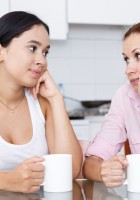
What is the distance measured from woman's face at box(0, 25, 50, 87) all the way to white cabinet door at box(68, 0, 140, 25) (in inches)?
58.7

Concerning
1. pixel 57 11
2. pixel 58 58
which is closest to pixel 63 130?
pixel 57 11

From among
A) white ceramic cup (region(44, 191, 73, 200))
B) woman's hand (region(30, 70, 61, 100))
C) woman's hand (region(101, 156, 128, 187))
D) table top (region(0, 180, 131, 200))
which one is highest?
woman's hand (region(30, 70, 61, 100))

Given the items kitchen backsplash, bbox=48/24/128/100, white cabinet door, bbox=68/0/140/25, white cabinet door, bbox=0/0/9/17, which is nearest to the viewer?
white cabinet door, bbox=0/0/9/17

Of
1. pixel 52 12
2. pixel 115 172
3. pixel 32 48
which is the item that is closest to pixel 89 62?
pixel 52 12

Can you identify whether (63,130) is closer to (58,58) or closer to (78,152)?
(78,152)

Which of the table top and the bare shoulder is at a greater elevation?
the bare shoulder

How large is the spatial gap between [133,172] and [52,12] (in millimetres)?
2053

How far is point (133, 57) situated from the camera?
1296mm

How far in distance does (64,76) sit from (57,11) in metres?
0.58

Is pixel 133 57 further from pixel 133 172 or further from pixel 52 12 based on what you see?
pixel 52 12

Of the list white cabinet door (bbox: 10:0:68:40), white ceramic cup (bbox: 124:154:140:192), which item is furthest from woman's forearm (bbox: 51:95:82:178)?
white cabinet door (bbox: 10:0:68:40)

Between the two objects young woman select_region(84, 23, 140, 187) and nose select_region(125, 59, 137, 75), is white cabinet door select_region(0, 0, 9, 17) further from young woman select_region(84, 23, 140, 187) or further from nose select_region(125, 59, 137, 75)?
nose select_region(125, 59, 137, 75)

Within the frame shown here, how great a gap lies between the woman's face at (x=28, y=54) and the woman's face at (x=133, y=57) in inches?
11.4

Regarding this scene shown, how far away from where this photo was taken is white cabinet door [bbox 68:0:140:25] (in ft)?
9.21
